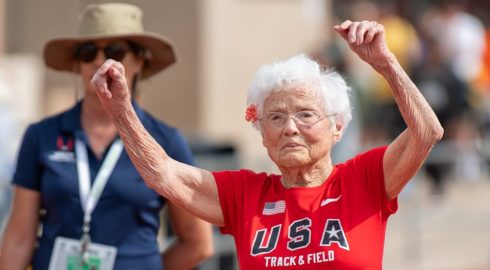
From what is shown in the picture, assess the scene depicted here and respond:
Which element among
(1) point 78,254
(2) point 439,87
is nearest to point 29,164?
(1) point 78,254

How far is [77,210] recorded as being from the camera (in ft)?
17.8

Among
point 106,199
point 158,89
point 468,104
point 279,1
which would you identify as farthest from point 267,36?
point 106,199

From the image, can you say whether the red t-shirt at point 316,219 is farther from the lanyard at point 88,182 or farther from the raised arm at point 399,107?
the lanyard at point 88,182

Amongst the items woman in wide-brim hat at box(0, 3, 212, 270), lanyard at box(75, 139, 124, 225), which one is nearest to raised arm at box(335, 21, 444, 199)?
woman in wide-brim hat at box(0, 3, 212, 270)

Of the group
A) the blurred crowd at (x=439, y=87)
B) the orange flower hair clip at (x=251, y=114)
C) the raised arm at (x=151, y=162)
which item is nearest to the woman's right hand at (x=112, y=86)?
the raised arm at (x=151, y=162)

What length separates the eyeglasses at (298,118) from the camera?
469 cm

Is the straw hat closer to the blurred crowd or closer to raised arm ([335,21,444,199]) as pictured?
raised arm ([335,21,444,199])

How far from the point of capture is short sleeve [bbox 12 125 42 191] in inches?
216

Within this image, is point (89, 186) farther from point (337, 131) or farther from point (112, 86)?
point (337, 131)

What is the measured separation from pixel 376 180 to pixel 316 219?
0.26 metres

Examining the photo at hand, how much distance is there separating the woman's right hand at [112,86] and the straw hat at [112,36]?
3.17 feet

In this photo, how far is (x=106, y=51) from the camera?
5.58 metres

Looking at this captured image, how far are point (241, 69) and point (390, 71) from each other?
409 inches

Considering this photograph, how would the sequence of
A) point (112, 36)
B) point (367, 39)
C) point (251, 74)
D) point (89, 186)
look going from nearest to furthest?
point (367, 39) → point (89, 186) → point (112, 36) → point (251, 74)
